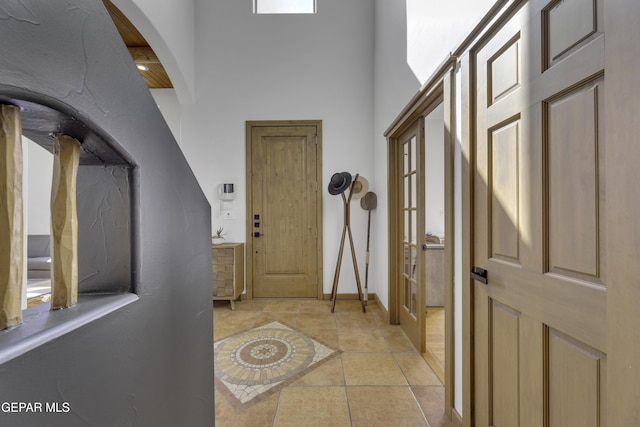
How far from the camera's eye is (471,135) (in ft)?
4.49

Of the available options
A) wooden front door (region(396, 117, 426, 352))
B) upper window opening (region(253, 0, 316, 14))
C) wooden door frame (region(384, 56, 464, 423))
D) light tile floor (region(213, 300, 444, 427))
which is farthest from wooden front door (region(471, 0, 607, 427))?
upper window opening (region(253, 0, 316, 14))

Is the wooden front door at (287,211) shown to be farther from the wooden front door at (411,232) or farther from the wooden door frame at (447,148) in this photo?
the wooden door frame at (447,148)

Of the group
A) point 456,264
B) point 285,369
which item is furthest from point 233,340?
point 456,264

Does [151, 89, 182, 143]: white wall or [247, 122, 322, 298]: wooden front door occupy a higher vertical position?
[151, 89, 182, 143]: white wall

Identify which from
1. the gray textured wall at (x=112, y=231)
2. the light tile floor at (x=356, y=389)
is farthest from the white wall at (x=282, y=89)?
the gray textured wall at (x=112, y=231)

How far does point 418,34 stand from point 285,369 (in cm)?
271

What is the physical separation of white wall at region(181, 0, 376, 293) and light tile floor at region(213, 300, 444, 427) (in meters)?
1.22

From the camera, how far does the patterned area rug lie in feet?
6.11

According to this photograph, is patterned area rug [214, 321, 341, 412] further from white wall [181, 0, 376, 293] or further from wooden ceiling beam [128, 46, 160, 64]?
wooden ceiling beam [128, 46, 160, 64]

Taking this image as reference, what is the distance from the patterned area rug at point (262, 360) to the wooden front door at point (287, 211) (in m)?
1.01

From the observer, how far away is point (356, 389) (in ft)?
6.11

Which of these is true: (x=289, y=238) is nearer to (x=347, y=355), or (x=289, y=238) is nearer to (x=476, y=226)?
(x=347, y=355)

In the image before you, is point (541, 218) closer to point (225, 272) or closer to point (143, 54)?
point (225, 272)

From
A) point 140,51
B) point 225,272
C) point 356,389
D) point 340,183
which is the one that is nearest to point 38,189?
point 140,51
